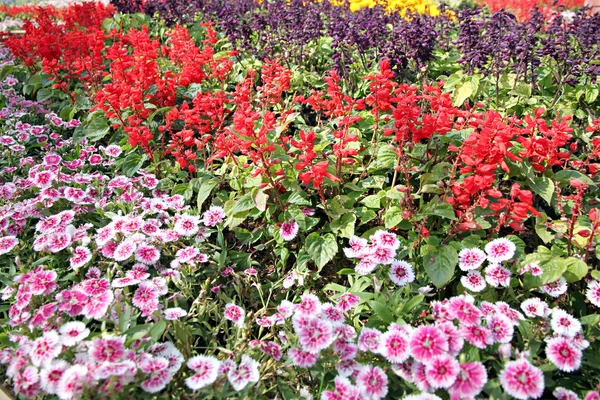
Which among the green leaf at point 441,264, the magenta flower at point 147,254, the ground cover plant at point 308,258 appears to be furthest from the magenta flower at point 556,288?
the magenta flower at point 147,254

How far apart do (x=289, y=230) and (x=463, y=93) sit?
5.52 ft

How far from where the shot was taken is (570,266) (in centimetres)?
213

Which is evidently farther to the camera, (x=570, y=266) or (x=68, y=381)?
(x=570, y=266)

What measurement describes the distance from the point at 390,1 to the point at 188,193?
5.39 meters

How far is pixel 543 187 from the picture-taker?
2.56 meters

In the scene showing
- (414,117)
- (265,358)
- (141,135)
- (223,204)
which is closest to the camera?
(265,358)

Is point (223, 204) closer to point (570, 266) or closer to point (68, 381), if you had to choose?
point (68, 381)

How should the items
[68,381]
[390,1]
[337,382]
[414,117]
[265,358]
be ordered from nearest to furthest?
[68,381], [337,382], [265,358], [414,117], [390,1]

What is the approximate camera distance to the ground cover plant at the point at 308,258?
66.9 inches

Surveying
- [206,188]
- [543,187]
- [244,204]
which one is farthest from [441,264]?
[206,188]

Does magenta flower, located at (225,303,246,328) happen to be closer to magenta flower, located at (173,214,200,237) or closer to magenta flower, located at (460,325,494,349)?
magenta flower, located at (173,214,200,237)

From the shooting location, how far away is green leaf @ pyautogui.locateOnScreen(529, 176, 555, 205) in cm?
253

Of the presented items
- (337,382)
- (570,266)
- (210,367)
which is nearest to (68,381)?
(210,367)

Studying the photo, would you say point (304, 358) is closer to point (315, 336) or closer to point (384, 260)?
point (315, 336)
